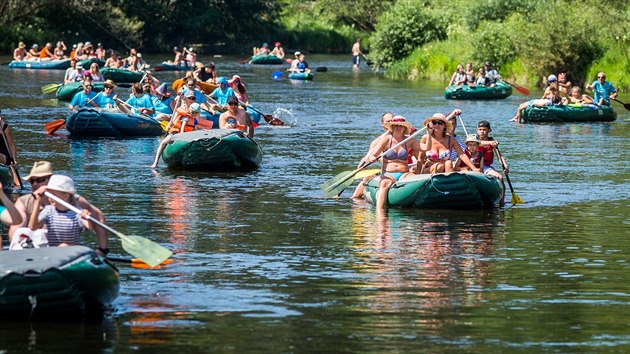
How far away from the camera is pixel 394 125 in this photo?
62.1ft

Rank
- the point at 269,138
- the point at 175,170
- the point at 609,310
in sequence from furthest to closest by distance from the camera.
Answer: the point at 269,138 → the point at 175,170 → the point at 609,310

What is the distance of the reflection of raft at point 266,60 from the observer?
72000 mm

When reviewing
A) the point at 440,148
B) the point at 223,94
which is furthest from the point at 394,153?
the point at 223,94

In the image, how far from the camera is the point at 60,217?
12445 mm

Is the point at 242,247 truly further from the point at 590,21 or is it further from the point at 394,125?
the point at 590,21

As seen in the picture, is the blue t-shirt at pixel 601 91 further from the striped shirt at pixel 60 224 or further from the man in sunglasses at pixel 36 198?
the striped shirt at pixel 60 224

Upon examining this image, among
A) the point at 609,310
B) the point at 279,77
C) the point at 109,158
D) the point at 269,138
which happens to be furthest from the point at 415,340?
the point at 279,77

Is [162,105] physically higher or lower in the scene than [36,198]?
lower

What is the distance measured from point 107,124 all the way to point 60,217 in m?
17.5

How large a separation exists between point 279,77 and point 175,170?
35.6 metres

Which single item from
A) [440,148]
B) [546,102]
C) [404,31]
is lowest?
[546,102]

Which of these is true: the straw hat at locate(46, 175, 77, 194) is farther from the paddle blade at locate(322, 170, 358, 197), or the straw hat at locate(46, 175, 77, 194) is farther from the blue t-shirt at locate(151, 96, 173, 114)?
the blue t-shirt at locate(151, 96, 173, 114)

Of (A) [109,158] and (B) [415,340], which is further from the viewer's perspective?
(A) [109,158]

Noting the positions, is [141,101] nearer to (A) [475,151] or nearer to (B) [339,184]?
(B) [339,184]
